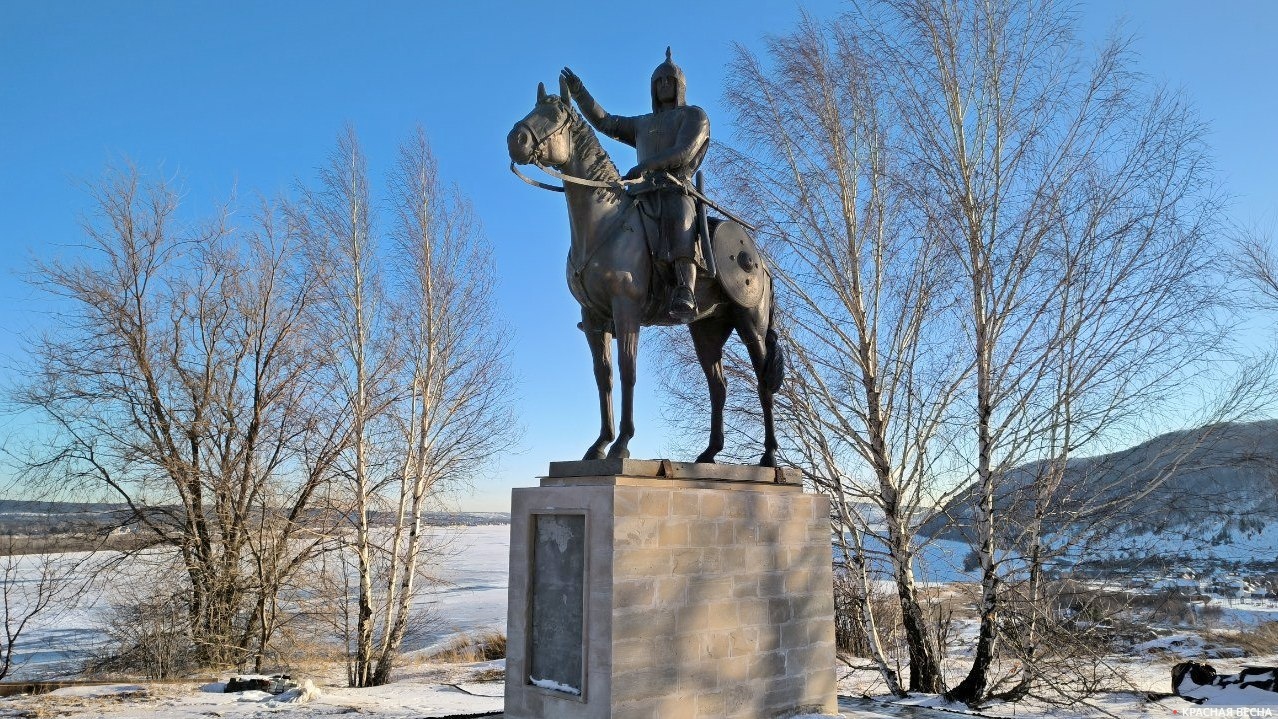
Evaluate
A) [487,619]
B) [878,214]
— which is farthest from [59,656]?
[878,214]

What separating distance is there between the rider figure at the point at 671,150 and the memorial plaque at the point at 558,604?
1.40m

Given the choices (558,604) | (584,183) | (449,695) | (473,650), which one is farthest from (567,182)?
(473,650)

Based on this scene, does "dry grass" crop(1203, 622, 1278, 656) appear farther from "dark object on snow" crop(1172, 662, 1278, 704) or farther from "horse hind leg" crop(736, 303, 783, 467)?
"horse hind leg" crop(736, 303, 783, 467)

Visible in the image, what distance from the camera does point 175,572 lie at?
1105 cm

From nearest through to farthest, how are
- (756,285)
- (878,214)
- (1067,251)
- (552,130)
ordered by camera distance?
(552,130) → (756,285) → (1067,251) → (878,214)

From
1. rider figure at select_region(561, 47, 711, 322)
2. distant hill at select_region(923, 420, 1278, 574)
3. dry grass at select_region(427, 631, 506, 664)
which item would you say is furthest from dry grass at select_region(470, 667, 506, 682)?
rider figure at select_region(561, 47, 711, 322)

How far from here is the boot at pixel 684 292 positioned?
433 cm

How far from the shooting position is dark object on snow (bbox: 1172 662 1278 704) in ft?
21.2

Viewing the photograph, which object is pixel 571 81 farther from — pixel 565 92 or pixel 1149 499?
pixel 1149 499

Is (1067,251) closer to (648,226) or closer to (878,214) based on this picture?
(878,214)

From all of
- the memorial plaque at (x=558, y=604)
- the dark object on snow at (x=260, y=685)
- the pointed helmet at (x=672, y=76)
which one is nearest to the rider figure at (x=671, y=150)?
the pointed helmet at (x=672, y=76)

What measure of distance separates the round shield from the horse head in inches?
43.6

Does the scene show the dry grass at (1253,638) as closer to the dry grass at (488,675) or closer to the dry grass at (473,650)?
the dry grass at (488,675)

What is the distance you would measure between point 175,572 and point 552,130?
406 inches
